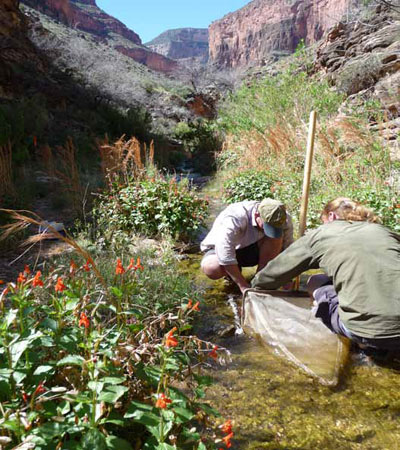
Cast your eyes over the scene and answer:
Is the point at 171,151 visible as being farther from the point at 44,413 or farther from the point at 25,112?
the point at 44,413

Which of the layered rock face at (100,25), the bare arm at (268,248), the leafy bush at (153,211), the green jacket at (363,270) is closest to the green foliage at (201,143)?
the leafy bush at (153,211)

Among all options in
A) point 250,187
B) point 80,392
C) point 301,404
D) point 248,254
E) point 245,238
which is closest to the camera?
point 80,392

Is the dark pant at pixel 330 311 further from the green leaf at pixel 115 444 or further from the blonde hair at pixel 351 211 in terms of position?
the green leaf at pixel 115 444

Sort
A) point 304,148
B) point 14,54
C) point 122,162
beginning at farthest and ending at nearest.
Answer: point 14,54, point 304,148, point 122,162

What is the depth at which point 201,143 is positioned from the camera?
13.5m

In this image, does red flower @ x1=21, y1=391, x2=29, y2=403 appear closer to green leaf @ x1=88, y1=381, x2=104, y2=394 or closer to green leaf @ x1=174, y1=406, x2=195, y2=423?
green leaf @ x1=88, y1=381, x2=104, y2=394

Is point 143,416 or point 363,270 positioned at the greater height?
point 363,270

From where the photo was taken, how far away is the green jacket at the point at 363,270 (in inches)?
70.9

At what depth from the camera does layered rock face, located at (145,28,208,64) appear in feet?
258

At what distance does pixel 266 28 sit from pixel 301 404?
69.2 metres

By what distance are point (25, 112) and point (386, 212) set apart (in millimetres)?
8706

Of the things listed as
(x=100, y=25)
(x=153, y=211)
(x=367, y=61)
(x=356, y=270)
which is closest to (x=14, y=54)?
(x=153, y=211)

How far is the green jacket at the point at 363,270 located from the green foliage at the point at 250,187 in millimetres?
3373

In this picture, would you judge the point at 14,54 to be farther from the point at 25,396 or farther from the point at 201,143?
the point at 25,396
